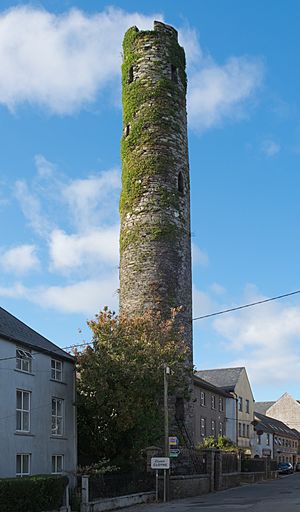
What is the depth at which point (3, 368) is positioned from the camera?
24641 millimetres

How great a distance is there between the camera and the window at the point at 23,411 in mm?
25547

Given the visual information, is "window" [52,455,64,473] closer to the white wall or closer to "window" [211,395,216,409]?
the white wall

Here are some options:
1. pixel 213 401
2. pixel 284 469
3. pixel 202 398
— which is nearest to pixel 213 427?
pixel 213 401

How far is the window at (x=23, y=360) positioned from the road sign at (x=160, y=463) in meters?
5.77

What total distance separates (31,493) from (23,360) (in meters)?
6.49

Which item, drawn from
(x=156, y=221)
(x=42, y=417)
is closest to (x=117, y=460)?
(x=42, y=417)

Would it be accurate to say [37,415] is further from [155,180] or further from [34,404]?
[155,180]

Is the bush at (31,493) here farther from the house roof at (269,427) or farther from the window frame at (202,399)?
the house roof at (269,427)


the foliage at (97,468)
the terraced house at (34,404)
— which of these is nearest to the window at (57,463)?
the terraced house at (34,404)

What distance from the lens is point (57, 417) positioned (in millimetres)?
28516

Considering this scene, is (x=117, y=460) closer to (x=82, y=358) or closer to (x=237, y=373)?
(x=82, y=358)

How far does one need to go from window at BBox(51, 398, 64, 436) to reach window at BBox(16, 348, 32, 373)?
2482 mm

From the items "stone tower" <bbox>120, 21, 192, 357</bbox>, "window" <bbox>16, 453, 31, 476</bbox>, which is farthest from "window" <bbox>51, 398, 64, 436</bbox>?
"stone tower" <bbox>120, 21, 192, 357</bbox>

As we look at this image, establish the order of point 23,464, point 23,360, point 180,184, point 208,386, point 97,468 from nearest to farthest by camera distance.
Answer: point 23,464
point 23,360
point 97,468
point 180,184
point 208,386
